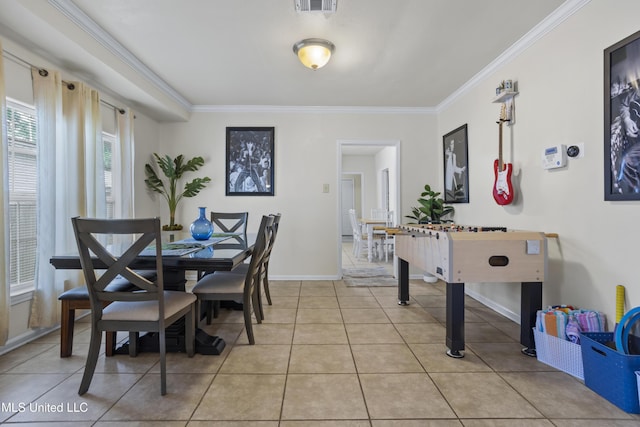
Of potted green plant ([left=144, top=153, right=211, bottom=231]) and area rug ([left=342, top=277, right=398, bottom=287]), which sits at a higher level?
potted green plant ([left=144, top=153, right=211, bottom=231])

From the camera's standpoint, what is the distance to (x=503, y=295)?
3.04 m

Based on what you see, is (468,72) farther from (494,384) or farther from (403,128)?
(494,384)

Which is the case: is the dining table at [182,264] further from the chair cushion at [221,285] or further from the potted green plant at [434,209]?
the potted green plant at [434,209]

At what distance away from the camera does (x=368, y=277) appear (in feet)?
15.2

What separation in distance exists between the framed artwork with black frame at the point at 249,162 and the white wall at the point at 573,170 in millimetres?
2883

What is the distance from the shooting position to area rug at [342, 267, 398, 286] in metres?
4.29

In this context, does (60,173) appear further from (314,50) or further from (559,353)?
(559,353)

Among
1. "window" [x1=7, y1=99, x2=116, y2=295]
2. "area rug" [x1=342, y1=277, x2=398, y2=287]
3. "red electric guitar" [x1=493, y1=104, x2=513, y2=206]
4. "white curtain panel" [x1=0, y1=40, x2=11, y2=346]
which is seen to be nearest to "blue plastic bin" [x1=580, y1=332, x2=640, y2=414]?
"red electric guitar" [x1=493, y1=104, x2=513, y2=206]

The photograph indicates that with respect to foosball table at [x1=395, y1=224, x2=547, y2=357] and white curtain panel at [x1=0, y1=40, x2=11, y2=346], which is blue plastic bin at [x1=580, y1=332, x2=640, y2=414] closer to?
foosball table at [x1=395, y1=224, x2=547, y2=357]

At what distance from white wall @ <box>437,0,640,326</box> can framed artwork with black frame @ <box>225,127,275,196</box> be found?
9.46 ft

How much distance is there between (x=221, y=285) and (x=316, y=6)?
2140 millimetres

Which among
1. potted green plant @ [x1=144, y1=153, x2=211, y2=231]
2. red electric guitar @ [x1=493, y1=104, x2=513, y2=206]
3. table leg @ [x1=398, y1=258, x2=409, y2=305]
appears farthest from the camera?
potted green plant @ [x1=144, y1=153, x2=211, y2=231]

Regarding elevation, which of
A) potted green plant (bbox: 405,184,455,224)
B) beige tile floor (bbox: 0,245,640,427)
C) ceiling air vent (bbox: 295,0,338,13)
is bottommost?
beige tile floor (bbox: 0,245,640,427)

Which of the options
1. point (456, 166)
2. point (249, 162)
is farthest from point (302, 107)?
point (456, 166)
